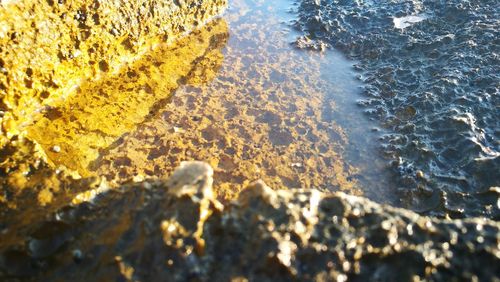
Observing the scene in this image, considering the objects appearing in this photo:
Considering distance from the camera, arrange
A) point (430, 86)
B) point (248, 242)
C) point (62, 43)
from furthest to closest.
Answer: point (430, 86) < point (62, 43) < point (248, 242)

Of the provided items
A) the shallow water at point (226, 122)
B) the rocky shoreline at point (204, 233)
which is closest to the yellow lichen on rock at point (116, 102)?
the shallow water at point (226, 122)

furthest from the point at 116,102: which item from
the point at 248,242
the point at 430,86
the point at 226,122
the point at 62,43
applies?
the point at 430,86

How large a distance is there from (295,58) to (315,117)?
2.50ft

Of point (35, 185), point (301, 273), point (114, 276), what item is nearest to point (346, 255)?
point (301, 273)

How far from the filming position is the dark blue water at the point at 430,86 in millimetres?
2270

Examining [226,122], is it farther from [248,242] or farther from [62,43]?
[248,242]

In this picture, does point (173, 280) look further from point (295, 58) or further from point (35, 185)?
point (295, 58)

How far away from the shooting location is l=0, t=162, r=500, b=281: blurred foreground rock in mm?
1339

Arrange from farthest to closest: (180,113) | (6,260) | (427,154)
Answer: (180,113), (427,154), (6,260)

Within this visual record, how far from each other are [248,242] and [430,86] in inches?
82.5

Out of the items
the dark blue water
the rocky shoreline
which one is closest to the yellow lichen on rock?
the rocky shoreline

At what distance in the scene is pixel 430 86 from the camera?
2.91 metres

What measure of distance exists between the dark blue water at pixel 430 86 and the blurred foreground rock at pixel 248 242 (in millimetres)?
809

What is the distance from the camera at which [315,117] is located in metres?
2.71
